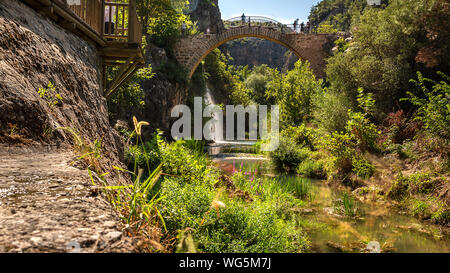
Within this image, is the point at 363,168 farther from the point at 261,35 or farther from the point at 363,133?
the point at 261,35

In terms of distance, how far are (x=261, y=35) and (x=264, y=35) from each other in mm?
212

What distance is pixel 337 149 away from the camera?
839cm

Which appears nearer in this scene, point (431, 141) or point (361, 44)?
point (431, 141)

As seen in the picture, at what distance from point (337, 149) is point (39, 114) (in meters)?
7.80

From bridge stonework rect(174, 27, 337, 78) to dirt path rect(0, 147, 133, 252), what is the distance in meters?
18.2

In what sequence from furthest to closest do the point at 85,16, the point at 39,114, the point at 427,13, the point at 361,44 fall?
the point at 361,44 → the point at 427,13 → the point at 85,16 → the point at 39,114

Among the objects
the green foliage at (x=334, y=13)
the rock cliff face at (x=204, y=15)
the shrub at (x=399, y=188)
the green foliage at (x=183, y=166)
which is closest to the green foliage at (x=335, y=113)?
the shrub at (x=399, y=188)

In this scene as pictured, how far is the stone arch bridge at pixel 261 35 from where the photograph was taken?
764 inches

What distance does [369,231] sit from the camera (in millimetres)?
4879

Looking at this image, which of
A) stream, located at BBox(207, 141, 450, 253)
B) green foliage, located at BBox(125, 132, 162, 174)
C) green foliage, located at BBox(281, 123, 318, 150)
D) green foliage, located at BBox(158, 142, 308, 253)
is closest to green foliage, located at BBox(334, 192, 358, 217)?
stream, located at BBox(207, 141, 450, 253)

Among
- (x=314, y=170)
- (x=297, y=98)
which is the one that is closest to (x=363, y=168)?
(x=314, y=170)

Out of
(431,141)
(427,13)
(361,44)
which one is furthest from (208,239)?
(361,44)

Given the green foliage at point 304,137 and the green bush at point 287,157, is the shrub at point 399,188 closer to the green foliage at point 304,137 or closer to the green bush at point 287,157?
the green bush at point 287,157
